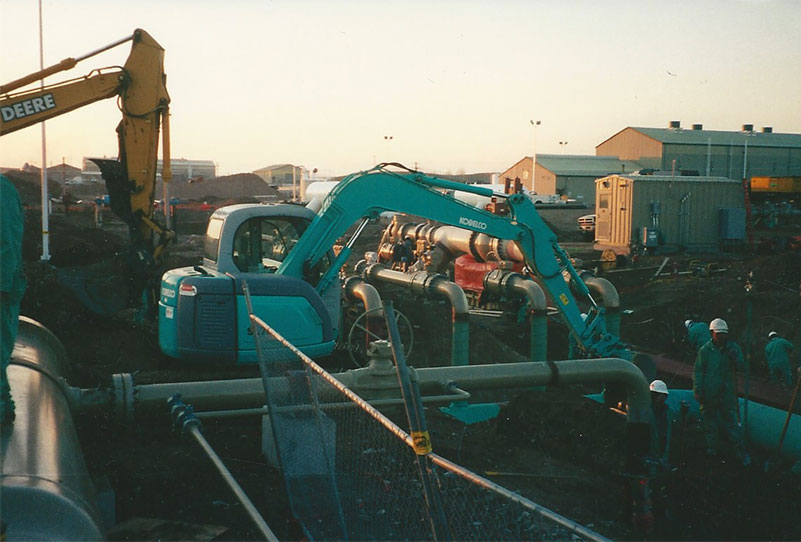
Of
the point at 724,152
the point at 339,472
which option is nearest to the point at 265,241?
the point at 339,472

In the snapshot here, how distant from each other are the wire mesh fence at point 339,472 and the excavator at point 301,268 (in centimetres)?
275

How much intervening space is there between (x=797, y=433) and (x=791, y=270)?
52.6 feet

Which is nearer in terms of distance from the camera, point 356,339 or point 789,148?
point 356,339

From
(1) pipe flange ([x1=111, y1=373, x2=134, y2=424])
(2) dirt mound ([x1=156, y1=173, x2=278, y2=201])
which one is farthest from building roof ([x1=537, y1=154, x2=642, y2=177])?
(1) pipe flange ([x1=111, y1=373, x2=134, y2=424])

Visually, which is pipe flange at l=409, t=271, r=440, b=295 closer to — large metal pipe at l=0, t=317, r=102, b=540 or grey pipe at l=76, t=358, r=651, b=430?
grey pipe at l=76, t=358, r=651, b=430

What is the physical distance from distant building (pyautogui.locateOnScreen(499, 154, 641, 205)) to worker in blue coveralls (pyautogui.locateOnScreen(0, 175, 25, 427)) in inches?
2117

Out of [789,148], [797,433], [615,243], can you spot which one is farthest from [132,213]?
[789,148]

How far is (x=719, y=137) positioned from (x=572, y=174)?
33.8ft

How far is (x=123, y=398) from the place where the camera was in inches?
268

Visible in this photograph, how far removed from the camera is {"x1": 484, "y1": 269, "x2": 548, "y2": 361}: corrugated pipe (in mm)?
12359

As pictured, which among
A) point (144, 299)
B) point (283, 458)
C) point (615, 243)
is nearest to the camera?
point (283, 458)

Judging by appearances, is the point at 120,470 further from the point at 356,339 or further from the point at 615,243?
the point at 615,243

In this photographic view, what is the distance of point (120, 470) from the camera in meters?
7.54

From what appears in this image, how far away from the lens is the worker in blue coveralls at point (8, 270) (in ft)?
14.4
